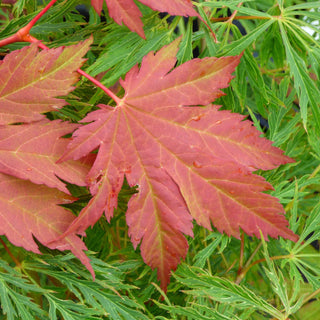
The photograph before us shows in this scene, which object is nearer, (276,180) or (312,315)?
(276,180)

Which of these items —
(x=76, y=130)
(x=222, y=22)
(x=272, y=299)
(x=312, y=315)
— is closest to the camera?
(x=76, y=130)

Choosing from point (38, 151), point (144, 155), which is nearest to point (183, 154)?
point (144, 155)

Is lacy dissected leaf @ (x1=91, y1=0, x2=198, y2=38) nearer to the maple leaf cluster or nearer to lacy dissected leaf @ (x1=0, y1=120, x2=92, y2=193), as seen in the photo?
the maple leaf cluster

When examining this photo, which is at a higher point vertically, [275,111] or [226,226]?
[275,111]

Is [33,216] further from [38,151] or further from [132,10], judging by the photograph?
[132,10]

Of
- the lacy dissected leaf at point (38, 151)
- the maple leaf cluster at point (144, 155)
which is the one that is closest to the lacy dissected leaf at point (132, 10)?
the maple leaf cluster at point (144, 155)

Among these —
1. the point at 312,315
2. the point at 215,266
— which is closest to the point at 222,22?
the point at 215,266

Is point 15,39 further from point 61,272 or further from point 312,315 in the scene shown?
point 312,315

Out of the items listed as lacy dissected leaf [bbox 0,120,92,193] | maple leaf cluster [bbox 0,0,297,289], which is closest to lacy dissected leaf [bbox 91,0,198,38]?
maple leaf cluster [bbox 0,0,297,289]
